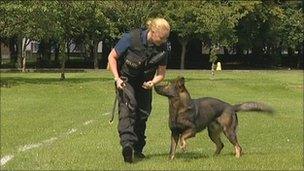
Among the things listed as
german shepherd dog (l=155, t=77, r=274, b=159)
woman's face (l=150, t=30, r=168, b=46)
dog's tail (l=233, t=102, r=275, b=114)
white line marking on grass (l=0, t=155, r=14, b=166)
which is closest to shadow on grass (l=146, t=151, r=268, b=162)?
german shepherd dog (l=155, t=77, r=274, b=159)

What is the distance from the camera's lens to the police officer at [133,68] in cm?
947

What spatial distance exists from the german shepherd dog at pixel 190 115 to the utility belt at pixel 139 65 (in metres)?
0.28

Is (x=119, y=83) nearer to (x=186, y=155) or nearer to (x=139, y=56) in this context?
(x=139, y=56)

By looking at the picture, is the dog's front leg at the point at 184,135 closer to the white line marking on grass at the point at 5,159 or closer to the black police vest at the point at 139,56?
the black police vest at the point at 139,56

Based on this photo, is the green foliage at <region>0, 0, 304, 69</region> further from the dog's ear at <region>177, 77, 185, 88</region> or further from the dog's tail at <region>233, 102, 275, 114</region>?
the dog's ear at <region>177, 77, 185, 88</region>

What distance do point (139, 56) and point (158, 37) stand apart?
41 centimetres

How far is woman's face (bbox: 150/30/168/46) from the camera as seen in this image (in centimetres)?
934

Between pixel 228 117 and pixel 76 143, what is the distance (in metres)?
3.66

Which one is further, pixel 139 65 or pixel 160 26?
pixel 139 65

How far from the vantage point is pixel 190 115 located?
9688 mm

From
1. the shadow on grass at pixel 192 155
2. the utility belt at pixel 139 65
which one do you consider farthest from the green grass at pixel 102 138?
the utility belt at pixel 139 65

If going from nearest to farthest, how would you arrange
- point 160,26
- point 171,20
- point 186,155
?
1. point 160,26
2. point 186,155
3. point 171,20

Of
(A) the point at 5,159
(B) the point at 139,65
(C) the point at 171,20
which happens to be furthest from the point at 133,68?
(C) the point at 171,20

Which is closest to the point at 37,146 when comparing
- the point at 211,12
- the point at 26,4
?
the point at 26,4
